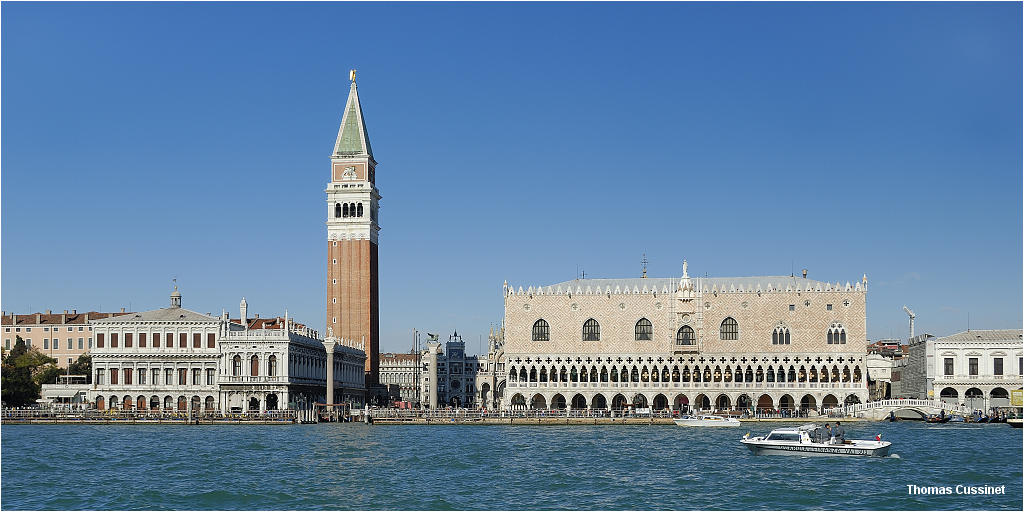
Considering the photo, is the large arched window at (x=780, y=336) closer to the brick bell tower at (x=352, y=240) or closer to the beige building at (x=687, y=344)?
the beige building at (x=687, y=344)

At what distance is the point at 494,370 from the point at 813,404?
99.1ft

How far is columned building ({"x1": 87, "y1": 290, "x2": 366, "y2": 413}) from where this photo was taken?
290 feet

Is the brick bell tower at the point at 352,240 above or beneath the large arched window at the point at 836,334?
above

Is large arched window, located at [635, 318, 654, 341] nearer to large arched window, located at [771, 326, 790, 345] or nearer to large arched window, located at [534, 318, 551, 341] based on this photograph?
large arched window, located at [534, 318, 551, 341]

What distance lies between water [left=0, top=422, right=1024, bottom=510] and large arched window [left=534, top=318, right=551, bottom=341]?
28.5 metres

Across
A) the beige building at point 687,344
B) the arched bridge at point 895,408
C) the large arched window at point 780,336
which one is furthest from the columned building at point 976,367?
the large arched window at point 780,336

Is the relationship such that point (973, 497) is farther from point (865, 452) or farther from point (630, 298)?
point (630, 298)

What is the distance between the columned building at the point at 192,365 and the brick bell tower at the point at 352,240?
1252 cm

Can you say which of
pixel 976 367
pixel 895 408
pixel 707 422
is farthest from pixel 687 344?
pixel 976 367

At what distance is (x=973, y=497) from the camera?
35125 millimetres

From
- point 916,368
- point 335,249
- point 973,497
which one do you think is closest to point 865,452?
point 973,497

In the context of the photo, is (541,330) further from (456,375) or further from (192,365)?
(456,375)

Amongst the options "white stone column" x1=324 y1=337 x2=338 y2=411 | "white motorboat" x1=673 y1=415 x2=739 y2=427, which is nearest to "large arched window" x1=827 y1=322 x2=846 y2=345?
"white motorboat" x1=673 y1=415 x2=739 y2=427

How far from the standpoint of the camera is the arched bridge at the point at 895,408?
82.6m
